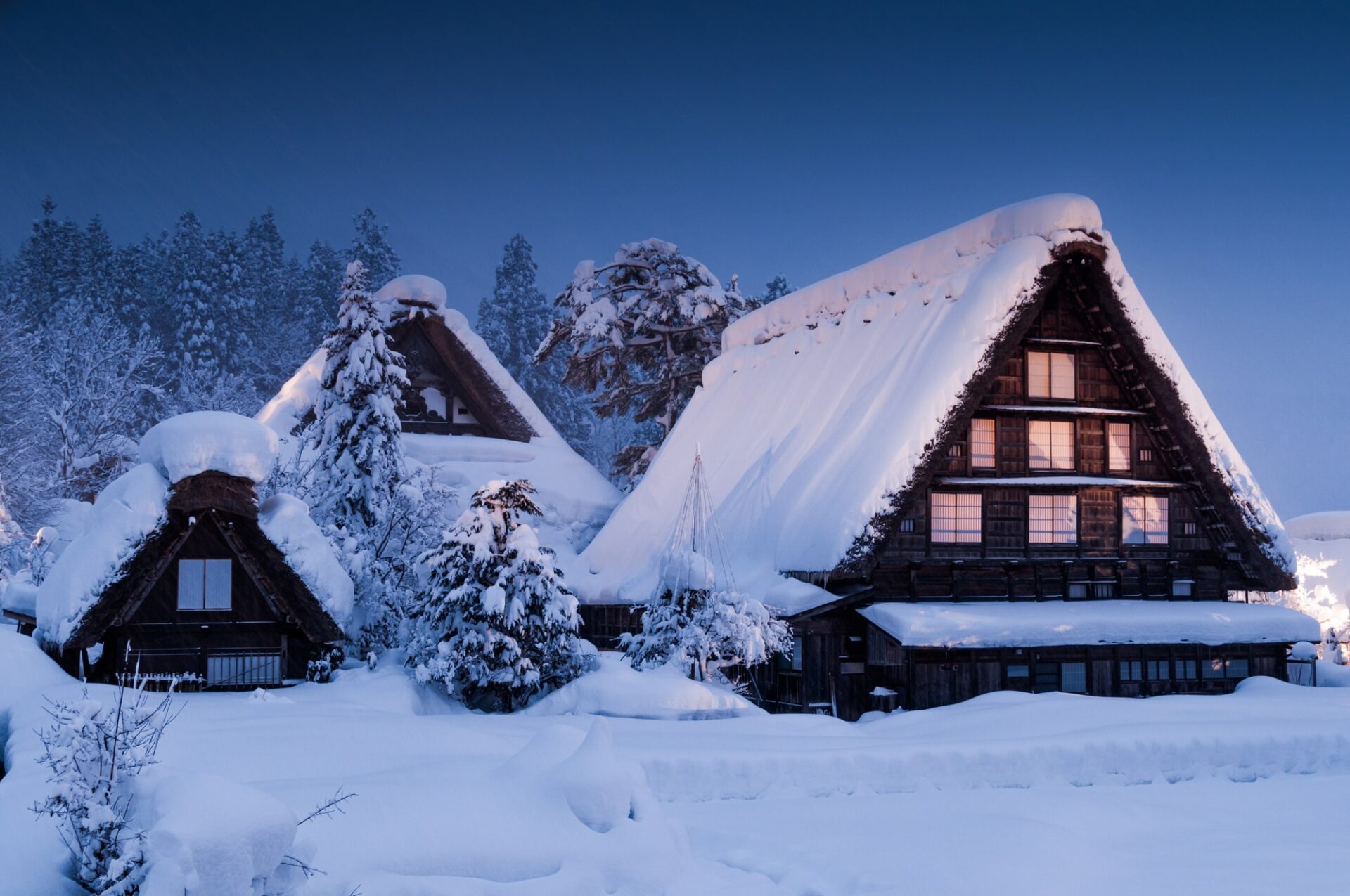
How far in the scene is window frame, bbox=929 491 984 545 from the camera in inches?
867

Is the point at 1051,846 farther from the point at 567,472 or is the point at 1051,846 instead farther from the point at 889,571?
the point at 567,472

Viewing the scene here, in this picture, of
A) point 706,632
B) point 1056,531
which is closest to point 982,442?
point 1056,531

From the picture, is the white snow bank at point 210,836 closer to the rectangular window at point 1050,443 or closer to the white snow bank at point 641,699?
the white snow bank at point 641,699

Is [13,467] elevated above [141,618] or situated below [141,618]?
above

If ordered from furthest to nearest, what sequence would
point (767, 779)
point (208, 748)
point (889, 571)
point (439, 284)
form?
point (439, 284) < point (889, 571) < point (767, 779) < point (208, 748)

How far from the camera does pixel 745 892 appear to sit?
9445 millimetres

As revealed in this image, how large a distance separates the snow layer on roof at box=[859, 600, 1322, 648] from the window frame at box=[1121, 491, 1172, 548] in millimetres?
1260

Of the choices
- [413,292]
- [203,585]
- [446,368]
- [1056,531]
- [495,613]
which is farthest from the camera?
[446,368]

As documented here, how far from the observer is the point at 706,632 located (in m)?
19.3

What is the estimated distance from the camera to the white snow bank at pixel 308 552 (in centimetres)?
1905

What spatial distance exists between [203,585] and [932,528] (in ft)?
44.7

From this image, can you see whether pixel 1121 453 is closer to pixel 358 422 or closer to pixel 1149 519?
pixel 1149 519

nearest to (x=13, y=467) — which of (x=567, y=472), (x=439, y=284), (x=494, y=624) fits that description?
(x=439, y=284)

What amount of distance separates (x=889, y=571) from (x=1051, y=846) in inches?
Result: 436
